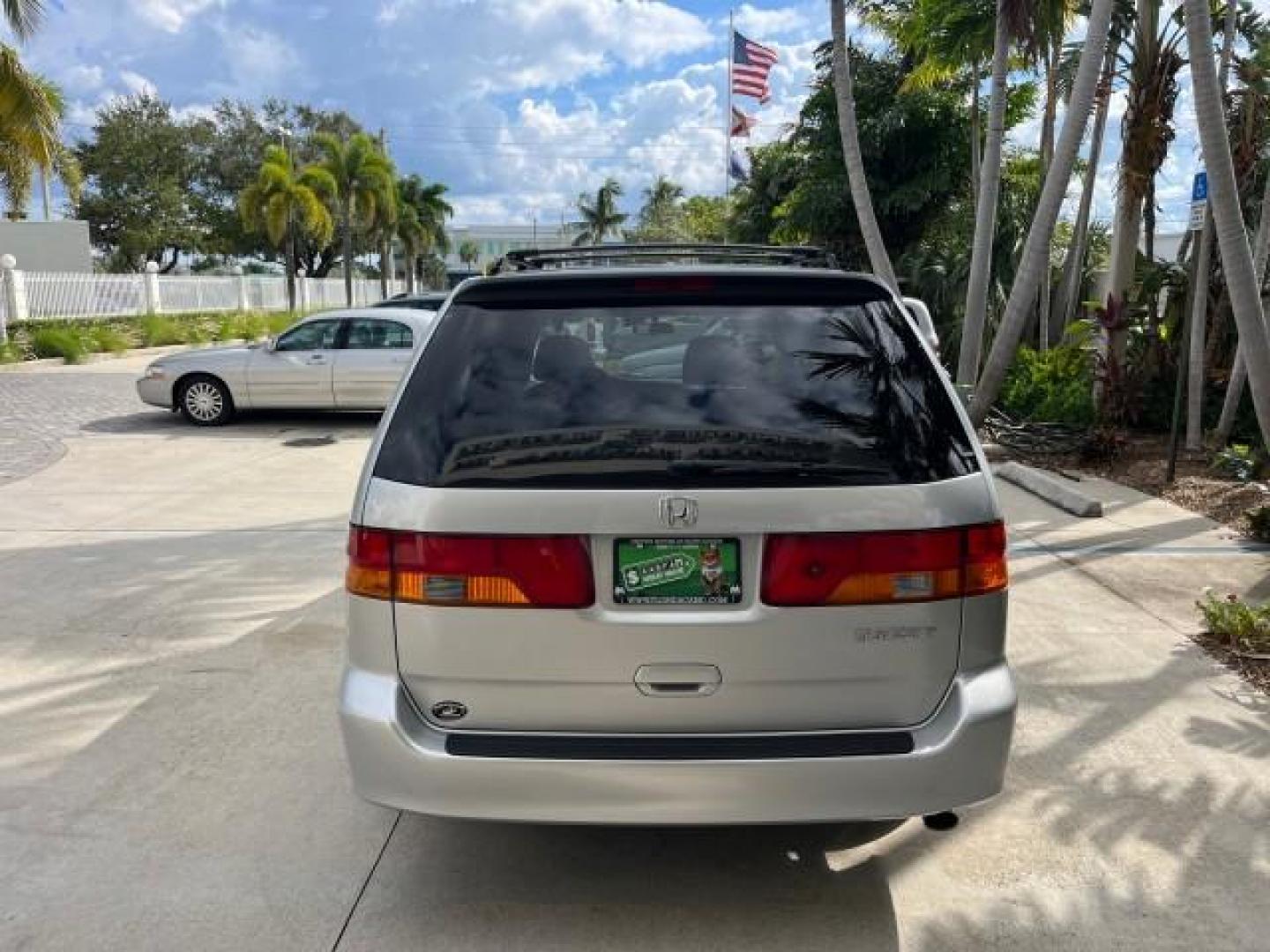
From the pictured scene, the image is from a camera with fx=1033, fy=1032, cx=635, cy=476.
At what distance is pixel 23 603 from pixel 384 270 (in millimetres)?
52255

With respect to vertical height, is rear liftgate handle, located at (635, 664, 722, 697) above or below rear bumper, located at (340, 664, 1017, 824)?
above

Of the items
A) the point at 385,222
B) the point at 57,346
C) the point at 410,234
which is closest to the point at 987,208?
the point at 57,346

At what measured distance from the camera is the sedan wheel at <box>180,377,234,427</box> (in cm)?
1291

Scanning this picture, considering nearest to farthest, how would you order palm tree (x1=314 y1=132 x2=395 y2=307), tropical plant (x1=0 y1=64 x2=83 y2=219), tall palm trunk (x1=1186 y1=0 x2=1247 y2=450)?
tall palm trunk (x1=1186 y1=0 x2=1247 y2=450) → tropical plant (x1=0 y1=64 x2=83 y2=219) → palm tree (x1=314 y1=132 x2=395 y2=307)

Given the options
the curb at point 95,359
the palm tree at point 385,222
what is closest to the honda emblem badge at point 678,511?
the curb at point 95,359

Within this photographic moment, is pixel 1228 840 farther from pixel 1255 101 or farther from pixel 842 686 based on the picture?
pixel 1255 101

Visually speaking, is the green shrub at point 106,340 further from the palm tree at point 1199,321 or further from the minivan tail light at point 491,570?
the minivan tail light at point 491,570

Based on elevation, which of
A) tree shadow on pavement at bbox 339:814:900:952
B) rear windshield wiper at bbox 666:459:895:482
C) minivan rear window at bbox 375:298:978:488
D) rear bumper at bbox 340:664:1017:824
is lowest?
tree shadow on pavement at bbox 339:814:900:952

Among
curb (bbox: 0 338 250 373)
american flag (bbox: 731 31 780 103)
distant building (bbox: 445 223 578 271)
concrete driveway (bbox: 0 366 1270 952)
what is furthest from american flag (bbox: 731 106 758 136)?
distant building (bbox: 445 223 578 271)

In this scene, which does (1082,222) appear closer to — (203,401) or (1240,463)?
(1240,463)

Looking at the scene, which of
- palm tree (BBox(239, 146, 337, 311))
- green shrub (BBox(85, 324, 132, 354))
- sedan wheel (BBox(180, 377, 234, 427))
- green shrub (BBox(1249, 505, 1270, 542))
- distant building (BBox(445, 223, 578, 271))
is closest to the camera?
green shrub (BBox(1249, 505, 1270, 542))

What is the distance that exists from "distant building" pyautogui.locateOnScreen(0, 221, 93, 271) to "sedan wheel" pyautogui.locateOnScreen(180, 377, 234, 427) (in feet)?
88.5

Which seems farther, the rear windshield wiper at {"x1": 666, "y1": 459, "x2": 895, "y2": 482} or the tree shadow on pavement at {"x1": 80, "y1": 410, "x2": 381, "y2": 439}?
the tree shadow on pavement at {"x1": 80, "y1": 410, "x2": 381, "y2": 439}

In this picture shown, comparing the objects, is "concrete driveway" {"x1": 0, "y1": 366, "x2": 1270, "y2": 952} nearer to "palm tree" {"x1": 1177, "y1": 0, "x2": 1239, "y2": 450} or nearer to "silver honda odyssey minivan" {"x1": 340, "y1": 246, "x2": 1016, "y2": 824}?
"silver honda odyssey minivan" {"x1": 340, "y1": 246, "x2": 1016, "y2": 824}
